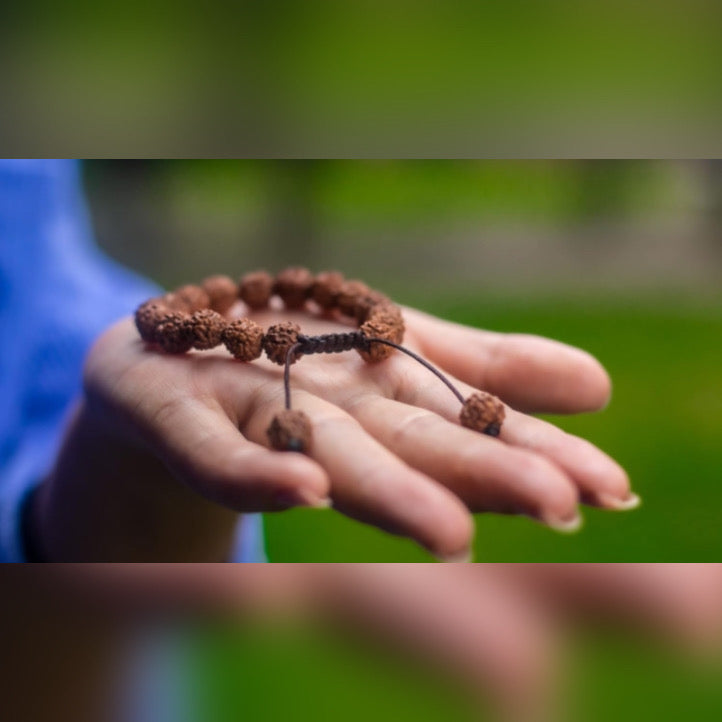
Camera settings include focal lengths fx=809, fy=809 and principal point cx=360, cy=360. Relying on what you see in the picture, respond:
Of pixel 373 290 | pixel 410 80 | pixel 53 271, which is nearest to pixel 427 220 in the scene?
pixel 373 290

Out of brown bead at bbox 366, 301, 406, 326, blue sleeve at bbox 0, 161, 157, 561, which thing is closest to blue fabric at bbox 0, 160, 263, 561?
blue sleeve at bbox 0, 161, 157, 561

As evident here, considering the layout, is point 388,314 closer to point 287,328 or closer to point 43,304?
point 287,328

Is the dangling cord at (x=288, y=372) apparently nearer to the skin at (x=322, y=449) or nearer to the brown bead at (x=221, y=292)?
the skin at (x=322, y=449)

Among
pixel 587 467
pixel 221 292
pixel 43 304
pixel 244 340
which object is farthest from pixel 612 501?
pixel 43 304

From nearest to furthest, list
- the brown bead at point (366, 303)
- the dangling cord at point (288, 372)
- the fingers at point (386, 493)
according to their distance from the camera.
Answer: the fingers at point (386, 493), the dangling cord at point (288, 372), the brown bead at point (366, 303)

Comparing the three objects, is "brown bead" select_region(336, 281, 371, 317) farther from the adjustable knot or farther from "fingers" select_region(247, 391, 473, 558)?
"fingers" select_region(247, 391, 473, 558)

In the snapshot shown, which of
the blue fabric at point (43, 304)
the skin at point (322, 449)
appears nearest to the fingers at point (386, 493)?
the skin at point (322, 449)

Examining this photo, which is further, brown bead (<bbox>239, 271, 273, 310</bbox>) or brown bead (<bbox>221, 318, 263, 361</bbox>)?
brown bead (<bbox>239, 271, 273, 310</bbox>)
